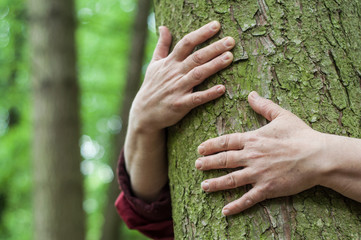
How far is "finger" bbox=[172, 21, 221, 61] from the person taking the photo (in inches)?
56.2

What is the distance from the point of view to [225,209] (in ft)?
4.29

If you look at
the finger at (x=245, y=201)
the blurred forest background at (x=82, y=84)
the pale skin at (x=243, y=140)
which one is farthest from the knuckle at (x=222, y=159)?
the blurred forest background at (x=82, y=84)

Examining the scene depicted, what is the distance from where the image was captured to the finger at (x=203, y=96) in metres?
1.39

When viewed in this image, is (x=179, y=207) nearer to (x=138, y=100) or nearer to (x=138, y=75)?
(x=138, y=100)

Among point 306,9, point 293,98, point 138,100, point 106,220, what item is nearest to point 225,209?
point 293,98

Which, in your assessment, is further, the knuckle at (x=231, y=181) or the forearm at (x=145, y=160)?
the forearm at (x=145, y=160)

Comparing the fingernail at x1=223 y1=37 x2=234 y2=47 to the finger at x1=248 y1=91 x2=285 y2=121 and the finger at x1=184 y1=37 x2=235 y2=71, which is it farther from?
the finger at x1=248 y1=91 x2=285 y2=121

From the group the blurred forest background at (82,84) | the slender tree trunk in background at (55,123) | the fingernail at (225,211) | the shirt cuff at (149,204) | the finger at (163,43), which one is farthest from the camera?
the blurred forest background at (82,84)

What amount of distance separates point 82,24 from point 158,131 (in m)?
7.39

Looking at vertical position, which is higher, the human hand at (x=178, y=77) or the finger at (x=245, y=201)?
the human hand at (x=178, y=77)

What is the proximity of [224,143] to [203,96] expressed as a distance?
0.65ft

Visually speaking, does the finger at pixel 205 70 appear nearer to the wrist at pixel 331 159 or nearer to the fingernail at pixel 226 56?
the fingernail at pixel 226 56

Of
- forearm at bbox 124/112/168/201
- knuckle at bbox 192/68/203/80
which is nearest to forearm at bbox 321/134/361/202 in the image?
knuckle at bbox 192/68/203/80

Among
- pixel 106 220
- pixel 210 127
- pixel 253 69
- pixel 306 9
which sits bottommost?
pixel 106 220
